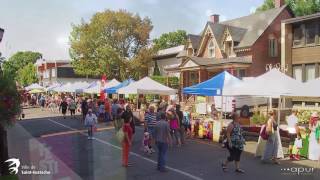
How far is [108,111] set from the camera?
1212 inches

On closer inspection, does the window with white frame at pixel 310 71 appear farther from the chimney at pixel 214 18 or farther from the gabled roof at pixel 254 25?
the chimney at pixel 214 18

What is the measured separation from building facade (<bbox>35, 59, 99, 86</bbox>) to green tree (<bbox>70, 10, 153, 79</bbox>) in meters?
28.8

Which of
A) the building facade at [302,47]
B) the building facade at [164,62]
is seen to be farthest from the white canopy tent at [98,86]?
the building facade at [164,62]

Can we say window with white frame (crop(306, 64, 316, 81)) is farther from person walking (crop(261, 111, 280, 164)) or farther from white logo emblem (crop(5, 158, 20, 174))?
white logo emblem (crop(5, 158, 20, 174))

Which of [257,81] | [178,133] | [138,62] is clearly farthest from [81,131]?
[138,62]

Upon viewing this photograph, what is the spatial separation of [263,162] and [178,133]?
501cm

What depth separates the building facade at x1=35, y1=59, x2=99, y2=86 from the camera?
93.3 metres

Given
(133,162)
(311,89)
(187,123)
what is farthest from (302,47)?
(133,162)

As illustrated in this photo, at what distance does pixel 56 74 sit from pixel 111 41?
1682 inches

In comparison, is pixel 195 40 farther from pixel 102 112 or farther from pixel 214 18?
pixel 102 112

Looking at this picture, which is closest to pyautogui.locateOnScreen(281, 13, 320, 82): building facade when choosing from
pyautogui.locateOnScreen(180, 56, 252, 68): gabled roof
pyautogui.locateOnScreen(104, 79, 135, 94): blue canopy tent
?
pyautogui.locateOnScreen(180, 56, 252, 68): gabled roof

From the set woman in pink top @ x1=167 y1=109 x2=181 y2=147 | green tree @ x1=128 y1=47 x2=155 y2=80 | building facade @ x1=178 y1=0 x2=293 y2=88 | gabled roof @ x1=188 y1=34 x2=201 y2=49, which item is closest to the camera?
woman in pink top @ x1=167 y1=109 x2=181 y2=147

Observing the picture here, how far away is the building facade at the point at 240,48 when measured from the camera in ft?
129

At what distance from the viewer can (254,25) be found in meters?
43.4
